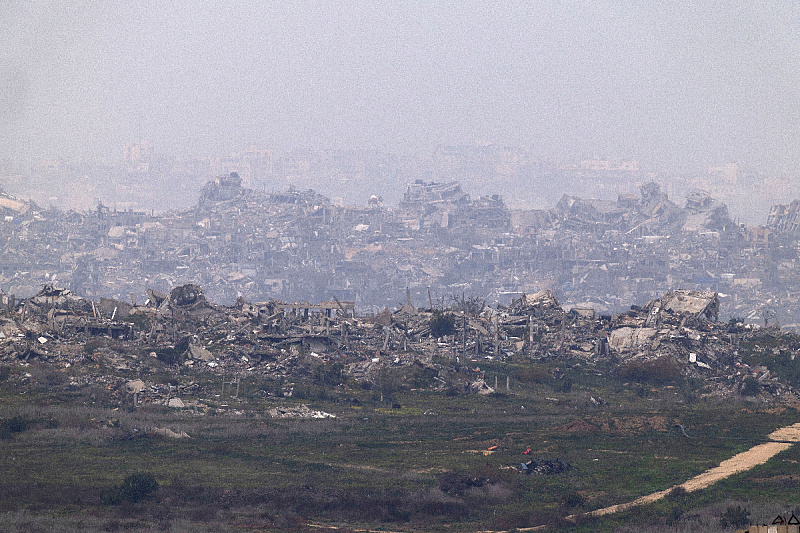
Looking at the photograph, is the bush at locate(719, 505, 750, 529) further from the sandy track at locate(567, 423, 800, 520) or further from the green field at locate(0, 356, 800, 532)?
the sandy track at locate(567, 423, 800, 520)

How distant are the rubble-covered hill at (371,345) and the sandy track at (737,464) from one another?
1150 centimetres

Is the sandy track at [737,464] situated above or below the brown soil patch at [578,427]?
above

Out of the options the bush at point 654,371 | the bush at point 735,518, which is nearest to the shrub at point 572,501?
the bush at point 735,518

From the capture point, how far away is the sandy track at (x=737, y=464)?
32.8 m

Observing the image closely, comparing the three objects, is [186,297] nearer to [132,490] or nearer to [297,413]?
[297,413]

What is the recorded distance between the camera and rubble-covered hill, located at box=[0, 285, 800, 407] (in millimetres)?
57375

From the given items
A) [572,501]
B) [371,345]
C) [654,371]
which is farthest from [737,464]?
[371,345]

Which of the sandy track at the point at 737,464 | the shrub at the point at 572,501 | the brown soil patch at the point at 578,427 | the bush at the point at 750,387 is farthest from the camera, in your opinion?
the bush at the point at 750,387

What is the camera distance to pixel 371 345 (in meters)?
68.3

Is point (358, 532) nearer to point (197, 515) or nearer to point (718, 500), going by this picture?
point (197, 515)

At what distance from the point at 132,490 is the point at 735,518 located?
65.4ft

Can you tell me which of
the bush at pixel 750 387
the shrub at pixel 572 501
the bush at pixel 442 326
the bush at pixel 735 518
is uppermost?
the bush at pixel 442 326

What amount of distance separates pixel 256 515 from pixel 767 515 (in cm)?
1635

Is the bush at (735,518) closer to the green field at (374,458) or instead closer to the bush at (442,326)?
the green field at (374,458)
